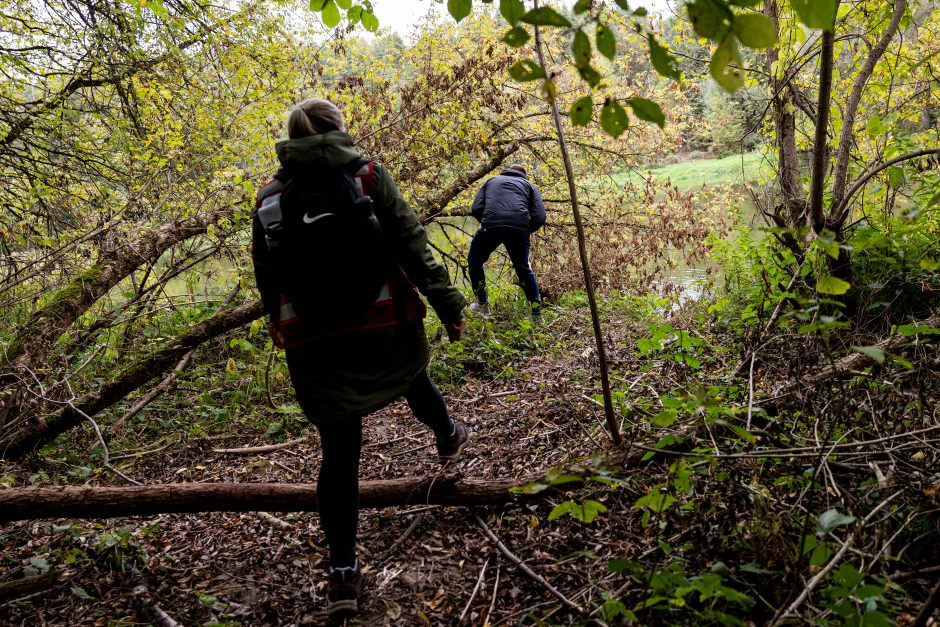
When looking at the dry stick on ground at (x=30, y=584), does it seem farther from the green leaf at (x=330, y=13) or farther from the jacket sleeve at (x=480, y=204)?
the jacket sleeve at (x=480, y=204)

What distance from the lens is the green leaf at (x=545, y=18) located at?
1058mm

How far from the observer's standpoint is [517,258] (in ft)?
20.0

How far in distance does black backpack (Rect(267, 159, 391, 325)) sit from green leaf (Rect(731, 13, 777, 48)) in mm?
1395

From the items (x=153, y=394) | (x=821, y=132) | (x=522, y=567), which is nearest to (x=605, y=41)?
(x=522, y=567)

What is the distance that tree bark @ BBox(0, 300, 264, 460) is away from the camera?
4.01 meters

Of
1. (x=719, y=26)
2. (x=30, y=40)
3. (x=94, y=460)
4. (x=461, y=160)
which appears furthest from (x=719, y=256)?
(x=30, y=40)

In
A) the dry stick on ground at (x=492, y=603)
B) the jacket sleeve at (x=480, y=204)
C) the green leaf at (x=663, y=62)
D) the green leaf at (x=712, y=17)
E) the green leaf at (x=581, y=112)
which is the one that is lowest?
the dry stick on ground at (x=492, y=603)

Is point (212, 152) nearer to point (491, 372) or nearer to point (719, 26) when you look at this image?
point (491, 372)

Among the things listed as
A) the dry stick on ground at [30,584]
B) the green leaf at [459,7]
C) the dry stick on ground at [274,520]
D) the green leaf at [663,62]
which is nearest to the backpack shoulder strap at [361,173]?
the green leaf at [459,7]

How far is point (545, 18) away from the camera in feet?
3.52

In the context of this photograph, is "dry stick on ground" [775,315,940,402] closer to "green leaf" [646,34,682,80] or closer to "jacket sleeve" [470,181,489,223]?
"green leaf" [646,34,682,80]

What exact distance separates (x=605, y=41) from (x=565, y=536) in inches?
78.3

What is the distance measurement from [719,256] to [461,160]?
3162 millimetres

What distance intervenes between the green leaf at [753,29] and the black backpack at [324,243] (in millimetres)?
1395
